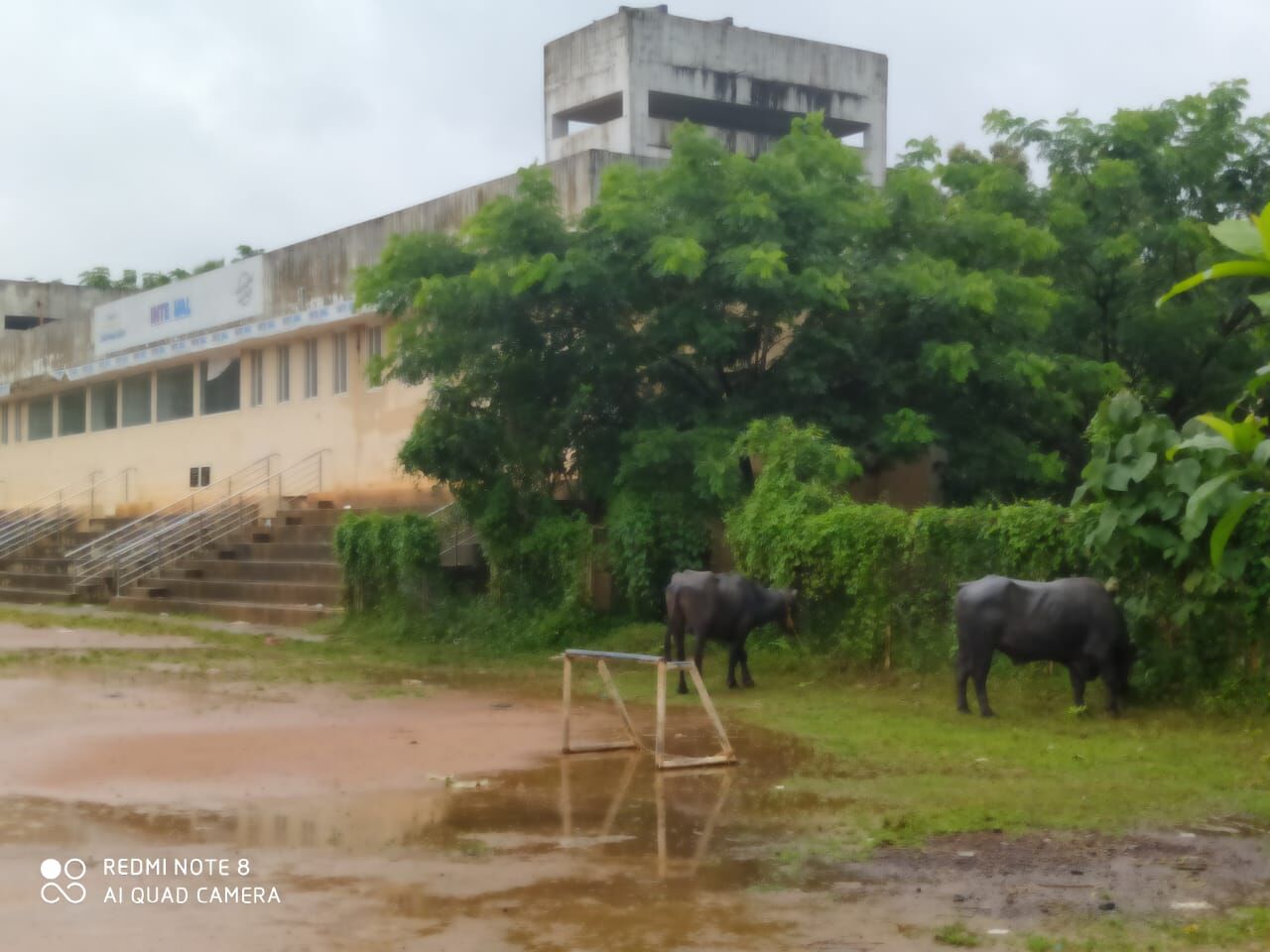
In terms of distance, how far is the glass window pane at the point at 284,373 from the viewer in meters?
29.4

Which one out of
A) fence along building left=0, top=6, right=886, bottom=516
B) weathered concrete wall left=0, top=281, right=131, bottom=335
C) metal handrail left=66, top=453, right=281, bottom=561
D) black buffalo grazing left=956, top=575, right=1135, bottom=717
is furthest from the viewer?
weathered concrete wall left=0, top=281, right=131, bottom=335

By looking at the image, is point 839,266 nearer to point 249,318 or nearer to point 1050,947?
point 1050,947

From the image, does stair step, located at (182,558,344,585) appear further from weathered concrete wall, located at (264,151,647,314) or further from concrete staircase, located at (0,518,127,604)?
weathered concrete wall, located at (264,151,647,314)

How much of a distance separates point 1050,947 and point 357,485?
22226 mm

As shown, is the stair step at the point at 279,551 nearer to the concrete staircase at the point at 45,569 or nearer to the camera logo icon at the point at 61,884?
the concrete staircase at the point at 45,569

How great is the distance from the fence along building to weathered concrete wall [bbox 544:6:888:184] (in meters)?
0.05

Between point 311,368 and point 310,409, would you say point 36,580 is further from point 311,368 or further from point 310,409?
point 311,368

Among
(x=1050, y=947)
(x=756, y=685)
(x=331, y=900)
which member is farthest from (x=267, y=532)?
(x=1050, y=947)

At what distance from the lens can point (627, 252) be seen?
58.2 ft

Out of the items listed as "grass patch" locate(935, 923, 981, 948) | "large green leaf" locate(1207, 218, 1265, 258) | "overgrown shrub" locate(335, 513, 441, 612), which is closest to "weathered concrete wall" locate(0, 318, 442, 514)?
"overgrown shrub" locate(335, 513, 441, 612)

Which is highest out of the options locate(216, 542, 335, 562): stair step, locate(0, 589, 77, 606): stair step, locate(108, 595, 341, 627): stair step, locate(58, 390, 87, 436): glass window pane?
locate(58, 390, 87, 436): glass window pane

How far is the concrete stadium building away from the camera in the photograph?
1055 inches

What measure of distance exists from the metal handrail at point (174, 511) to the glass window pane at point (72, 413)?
23.7 ft

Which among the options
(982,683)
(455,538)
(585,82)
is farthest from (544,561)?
(585,82)
